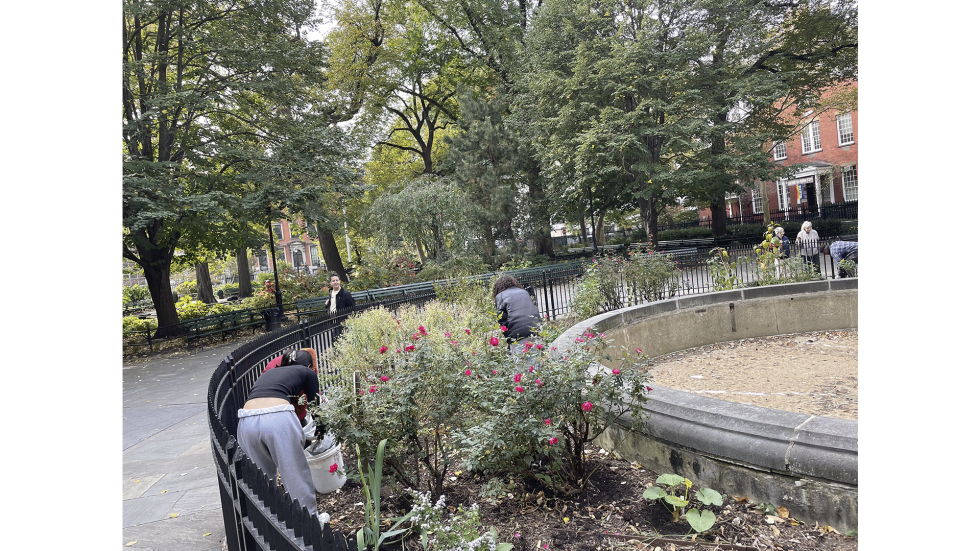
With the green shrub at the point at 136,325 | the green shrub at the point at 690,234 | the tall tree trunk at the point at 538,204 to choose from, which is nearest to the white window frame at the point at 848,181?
the green shrub at the point at 690,234

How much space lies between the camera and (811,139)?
3578cm

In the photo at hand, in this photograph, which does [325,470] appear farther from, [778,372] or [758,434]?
[778,372]

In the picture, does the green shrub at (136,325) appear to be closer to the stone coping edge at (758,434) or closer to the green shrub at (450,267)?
the green shrub at (450,267)

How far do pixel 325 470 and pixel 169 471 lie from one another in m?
2.36

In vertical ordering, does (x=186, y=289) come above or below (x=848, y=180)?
below

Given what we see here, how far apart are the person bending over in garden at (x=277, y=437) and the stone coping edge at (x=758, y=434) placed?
220 cm

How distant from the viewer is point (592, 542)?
109 inches

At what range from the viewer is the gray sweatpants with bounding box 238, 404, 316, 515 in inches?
130

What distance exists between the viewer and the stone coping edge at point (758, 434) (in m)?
2.55

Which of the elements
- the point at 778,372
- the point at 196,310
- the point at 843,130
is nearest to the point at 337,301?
the point at 778,372

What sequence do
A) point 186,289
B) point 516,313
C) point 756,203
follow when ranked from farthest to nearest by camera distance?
point 756,203, point 186,289, point 516,313

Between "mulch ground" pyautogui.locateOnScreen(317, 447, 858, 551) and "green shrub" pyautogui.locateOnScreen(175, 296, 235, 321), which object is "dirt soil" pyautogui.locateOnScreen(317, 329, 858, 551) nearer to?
"mulch ground" pyautogui.locateOnScreen(317, 447, 858, 551)

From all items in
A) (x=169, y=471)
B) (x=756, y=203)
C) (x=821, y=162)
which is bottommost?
(x=169, y=471)

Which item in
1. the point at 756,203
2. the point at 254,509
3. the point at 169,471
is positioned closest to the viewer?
the point at 254,509
